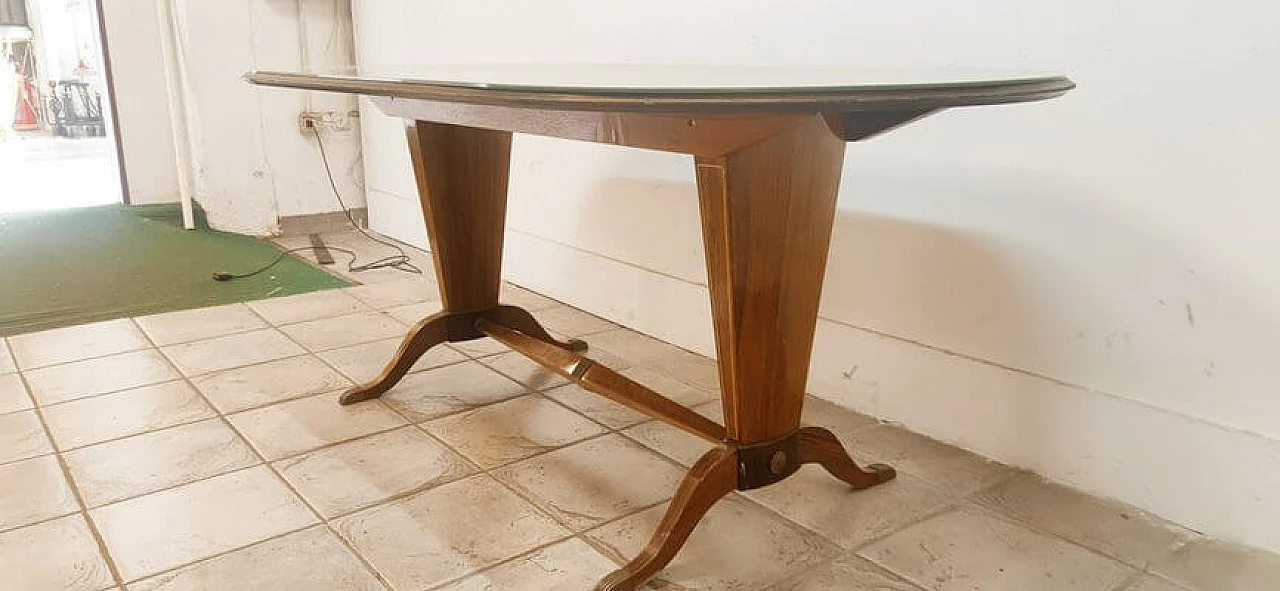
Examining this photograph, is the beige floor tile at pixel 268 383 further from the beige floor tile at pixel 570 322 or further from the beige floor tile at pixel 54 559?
the beige floor tile at pixel 570 322

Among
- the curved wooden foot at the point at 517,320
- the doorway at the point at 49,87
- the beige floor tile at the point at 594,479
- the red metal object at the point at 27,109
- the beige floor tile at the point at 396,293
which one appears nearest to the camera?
the beige floor tile at the point at 594,479

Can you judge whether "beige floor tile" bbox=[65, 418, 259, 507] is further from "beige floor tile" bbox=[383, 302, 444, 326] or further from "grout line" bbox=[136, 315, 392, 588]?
"beige floor tile" bbox=[383, 302, 444, 326]

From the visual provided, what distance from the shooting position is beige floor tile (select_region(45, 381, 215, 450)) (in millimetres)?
1857

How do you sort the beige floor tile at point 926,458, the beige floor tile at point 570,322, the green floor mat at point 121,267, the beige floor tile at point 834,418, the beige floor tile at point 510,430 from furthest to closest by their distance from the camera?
the green floor mat at point 121,267 < the beige floor tile at point 570,322 < the beige floor tile at point 834,418 < the beige floor tile at point 510,430 < the beige floor tile at point 926,458

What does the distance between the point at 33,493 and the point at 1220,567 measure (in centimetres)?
200

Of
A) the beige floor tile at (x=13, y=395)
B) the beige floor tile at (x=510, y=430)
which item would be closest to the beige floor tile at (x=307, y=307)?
the beige floor tile at (x=13, y=395)

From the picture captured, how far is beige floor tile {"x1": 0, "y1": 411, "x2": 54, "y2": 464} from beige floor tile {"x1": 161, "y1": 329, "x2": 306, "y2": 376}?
36 centimetres

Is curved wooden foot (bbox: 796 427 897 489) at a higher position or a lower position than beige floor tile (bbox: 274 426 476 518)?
higher

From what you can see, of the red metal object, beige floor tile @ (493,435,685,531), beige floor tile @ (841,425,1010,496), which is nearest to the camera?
beige floor tile @ (493,435,685,531)

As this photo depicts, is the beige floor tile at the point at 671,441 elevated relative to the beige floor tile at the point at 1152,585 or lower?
lower

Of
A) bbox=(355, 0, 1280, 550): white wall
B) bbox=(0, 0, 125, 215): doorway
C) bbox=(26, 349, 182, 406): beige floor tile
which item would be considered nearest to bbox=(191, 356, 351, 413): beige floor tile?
bbox=(26, 349, 182, 406): beige floor tile

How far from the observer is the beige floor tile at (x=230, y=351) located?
7.47 feet

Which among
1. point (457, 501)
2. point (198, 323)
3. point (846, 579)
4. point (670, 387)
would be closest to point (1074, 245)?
point (846, 579)

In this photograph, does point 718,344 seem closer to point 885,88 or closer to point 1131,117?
point 885,88
